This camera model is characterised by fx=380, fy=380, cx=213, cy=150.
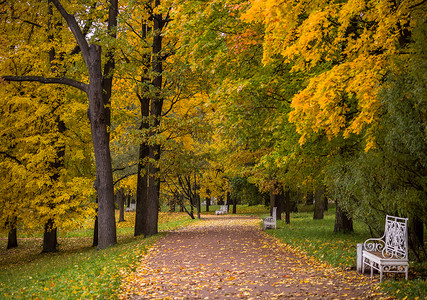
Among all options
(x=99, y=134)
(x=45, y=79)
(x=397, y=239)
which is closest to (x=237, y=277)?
(x=397, y=239)

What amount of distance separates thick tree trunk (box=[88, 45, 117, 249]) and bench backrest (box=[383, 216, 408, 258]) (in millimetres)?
9030

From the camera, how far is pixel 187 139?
21516 millimetres

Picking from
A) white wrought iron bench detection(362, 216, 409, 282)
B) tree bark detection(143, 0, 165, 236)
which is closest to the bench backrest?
white wrought iron bench detection(362, 216, 409, 282)

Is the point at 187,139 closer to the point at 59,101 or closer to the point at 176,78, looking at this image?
the point at 176,78

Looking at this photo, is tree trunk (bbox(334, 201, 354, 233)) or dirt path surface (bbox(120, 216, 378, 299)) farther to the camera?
tree trunk (bbox(334, 201, 354, 233))

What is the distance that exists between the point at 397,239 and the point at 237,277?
3074 mm

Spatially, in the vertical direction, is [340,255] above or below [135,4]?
below

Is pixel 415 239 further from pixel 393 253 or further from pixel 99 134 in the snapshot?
pixel 99 134

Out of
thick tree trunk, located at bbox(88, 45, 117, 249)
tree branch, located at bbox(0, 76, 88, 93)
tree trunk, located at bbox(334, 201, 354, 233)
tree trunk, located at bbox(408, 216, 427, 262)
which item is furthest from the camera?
tree trunk, located at bbox(334, 201, 354, 233)

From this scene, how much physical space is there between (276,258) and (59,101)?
9.93 metres

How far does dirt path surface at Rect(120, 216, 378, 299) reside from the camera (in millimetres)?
6316

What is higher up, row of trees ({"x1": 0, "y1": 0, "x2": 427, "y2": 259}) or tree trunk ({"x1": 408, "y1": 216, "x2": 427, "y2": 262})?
row of trees ({"x1": 0, "y1": 0, "x2": 427, "y2": 259})

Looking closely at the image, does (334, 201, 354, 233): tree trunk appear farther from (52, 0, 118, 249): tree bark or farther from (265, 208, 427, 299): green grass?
(52, 0, 118, 249): tree bark

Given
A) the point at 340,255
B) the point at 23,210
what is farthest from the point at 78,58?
the point at 340,255
